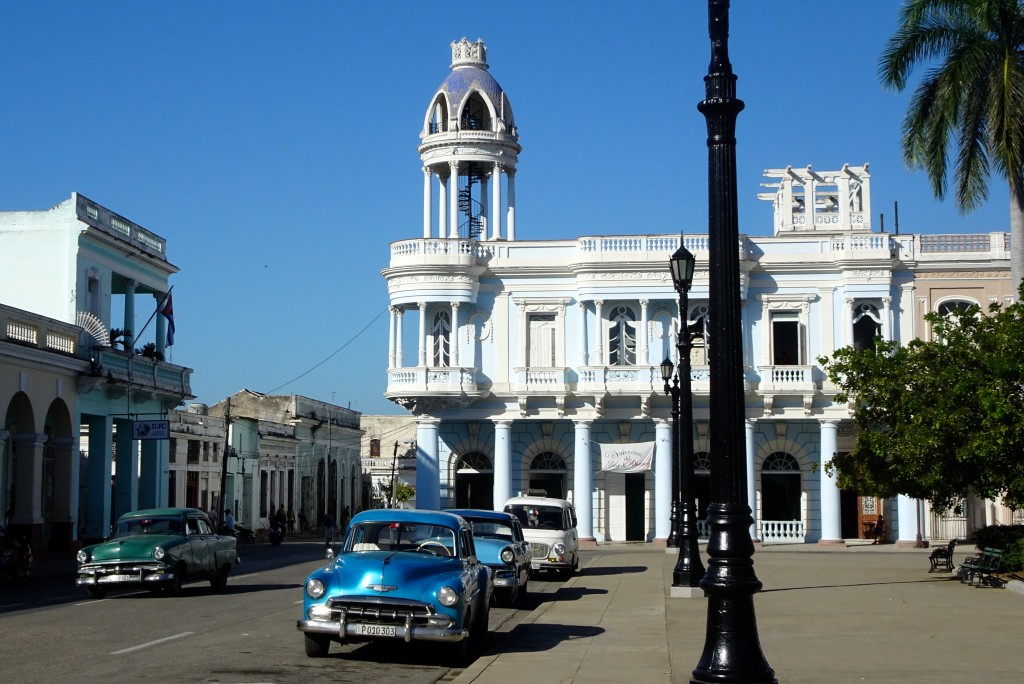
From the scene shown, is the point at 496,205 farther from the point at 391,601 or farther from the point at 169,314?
the point at 391,601

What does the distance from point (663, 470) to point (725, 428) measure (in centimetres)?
3963

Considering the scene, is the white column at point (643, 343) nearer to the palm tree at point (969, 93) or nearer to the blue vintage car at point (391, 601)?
the palm tree at point (969, 93)

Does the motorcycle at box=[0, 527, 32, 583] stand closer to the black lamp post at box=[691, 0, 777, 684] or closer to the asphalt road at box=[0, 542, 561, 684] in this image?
the asphalt road at box=[0, 542, 561, 684]

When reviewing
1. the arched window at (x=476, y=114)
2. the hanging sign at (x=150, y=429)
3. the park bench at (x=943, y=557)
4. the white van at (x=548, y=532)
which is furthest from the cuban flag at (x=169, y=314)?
the park bench at (x=943, y=557)

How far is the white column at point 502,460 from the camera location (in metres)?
49.9

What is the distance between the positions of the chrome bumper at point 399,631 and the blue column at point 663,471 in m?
35.5

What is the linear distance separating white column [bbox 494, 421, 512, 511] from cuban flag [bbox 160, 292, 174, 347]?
12.3m

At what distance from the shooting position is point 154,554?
22.5 m

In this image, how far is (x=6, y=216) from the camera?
43.3 m

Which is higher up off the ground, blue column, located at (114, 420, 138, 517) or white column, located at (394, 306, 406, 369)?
white column, located at (394, 306, 406, 369)

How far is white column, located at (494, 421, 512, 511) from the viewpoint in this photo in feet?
164

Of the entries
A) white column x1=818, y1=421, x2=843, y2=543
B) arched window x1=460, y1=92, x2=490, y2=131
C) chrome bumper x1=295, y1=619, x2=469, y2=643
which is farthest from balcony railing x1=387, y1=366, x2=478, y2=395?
chrome bumper x1=295, y1=619, x2=469, y2=643

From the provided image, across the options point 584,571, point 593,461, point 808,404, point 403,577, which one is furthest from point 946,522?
point 403,577

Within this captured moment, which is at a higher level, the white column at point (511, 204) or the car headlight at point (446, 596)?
the white column at point (511, 204)
